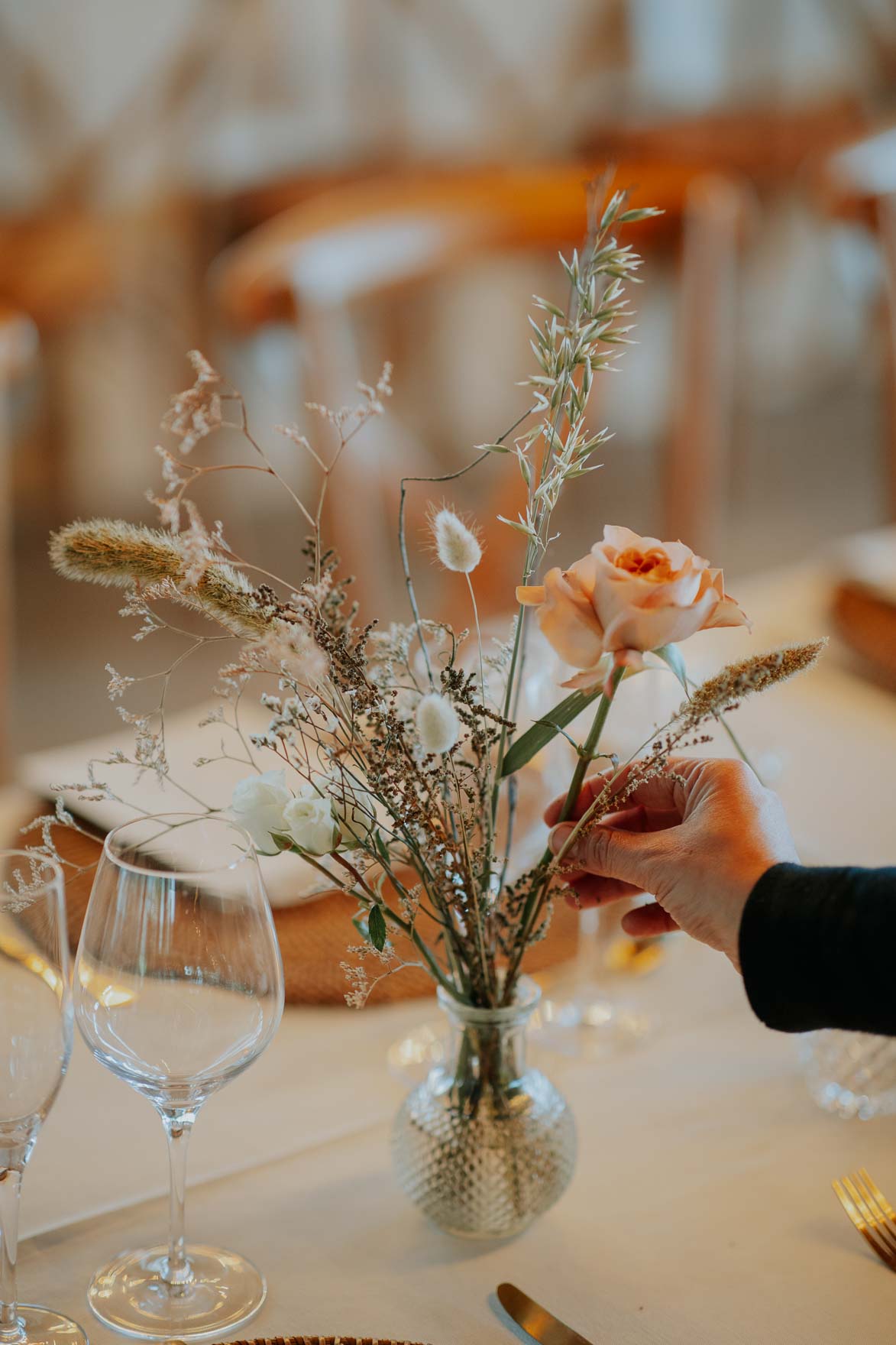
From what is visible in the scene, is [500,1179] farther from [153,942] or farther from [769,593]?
[769,593]

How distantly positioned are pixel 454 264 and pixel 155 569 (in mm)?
1553

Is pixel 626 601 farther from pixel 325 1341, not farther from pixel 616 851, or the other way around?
pixel 325 1341

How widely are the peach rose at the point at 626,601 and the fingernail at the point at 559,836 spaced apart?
0.34 feet

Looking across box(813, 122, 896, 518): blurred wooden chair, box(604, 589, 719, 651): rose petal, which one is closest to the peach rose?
box(604, 589, 719, 651): rose petal

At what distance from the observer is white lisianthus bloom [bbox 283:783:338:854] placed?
0.64 meters

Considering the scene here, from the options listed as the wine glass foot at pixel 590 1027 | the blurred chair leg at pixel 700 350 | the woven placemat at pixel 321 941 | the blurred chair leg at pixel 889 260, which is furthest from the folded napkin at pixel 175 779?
the blurred chair leg at pixel 889 260

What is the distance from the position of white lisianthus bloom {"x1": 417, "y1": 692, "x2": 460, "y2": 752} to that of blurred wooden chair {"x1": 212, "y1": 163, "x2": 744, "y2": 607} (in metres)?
1.22

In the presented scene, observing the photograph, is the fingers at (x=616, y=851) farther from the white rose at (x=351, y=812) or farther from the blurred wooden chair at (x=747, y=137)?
the blurred wooden chair at (x=747, y=137)

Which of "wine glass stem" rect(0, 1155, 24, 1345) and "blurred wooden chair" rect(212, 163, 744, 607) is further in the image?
"blurred wooden chair" rect(212, 163, 744, 607)

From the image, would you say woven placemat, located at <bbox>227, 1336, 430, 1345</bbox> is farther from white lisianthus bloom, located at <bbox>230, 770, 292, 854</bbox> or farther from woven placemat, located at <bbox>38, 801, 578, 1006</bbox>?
woven placemat, located at <bbox>38, 801, 578, 1006</bbox>

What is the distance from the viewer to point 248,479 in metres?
4.14

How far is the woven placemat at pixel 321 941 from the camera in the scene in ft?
3.16

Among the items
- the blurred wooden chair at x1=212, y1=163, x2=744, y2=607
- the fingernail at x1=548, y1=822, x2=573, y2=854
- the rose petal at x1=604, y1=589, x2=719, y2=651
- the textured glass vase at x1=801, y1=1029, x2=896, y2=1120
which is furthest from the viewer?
the blurred wooden chair at x1=212, y1=163, x2=744, y2=607

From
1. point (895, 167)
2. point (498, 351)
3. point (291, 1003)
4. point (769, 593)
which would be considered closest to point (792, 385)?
point (498, 351)
